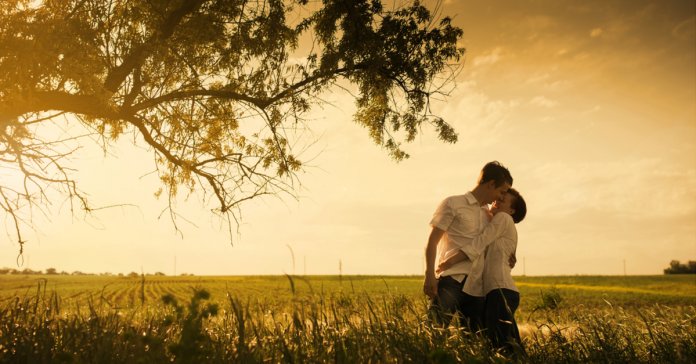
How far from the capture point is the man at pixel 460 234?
520 centimetres

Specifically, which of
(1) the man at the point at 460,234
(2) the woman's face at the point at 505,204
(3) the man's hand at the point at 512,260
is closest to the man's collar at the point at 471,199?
(1) the man at the point at 460,234

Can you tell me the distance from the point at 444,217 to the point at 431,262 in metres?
0.51

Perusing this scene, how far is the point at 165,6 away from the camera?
884 cm

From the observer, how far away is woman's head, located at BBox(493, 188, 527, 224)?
556cm

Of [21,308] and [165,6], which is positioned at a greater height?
[165,6]

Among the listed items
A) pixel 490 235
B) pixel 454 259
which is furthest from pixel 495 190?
pixel 454 259

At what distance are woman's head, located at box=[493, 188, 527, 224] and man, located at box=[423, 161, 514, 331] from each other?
0.10 meters

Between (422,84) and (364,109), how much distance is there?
174 centimetres

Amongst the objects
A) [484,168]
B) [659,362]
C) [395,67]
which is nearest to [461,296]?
[484,168]

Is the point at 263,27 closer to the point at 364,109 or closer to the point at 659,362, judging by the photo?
the point at 364,109

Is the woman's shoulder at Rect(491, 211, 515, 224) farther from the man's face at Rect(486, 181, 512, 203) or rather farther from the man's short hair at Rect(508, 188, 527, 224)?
the man's short hair at Rect(508, 188, 527, 224)

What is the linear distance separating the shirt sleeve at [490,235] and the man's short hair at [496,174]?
0.39m

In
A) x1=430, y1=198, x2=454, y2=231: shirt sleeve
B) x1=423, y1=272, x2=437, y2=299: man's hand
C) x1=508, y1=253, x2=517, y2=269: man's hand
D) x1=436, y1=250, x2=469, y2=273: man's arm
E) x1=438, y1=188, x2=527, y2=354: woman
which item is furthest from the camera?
x1=508, y1=253, x2=517, y2=269: man's hand

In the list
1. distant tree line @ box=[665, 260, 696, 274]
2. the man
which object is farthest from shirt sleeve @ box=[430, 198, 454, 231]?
distant tree line @ box=[665, 260, 696, 274]
